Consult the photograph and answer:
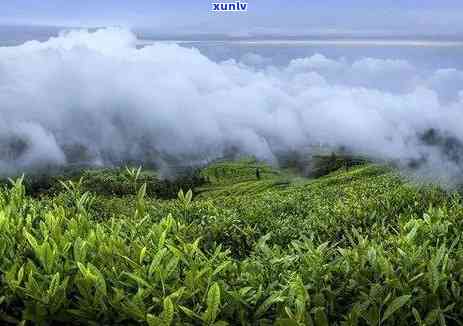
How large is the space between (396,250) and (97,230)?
41.9 inches

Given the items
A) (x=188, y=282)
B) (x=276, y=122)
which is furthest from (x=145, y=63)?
(x=188, y=282)

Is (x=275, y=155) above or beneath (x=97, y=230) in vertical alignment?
beneath

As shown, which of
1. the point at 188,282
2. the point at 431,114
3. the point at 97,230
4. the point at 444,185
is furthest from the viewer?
the point at 431,114

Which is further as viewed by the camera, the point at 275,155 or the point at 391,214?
the point at 275,155

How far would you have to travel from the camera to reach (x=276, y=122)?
7.94 m

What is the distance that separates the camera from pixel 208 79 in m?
7.91

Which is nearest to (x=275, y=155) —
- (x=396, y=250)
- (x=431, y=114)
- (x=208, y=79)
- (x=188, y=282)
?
(x=208, y=79)

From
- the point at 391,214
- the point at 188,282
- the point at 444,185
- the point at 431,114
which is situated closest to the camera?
the point at 188,282

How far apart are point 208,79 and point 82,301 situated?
546 centimetres

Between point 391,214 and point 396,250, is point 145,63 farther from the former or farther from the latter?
point 396,250

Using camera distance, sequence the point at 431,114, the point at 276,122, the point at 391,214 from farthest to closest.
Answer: the point at 276,122
the point at 431,114
the point at 391,214

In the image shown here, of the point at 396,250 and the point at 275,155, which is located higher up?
the point at 396,250

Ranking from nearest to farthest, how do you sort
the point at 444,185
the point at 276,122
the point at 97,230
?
1. the point at 97,230
2. the point at 444,185
3. the point at 276,122

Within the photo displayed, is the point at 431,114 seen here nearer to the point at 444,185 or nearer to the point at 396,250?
the point at 444,185
